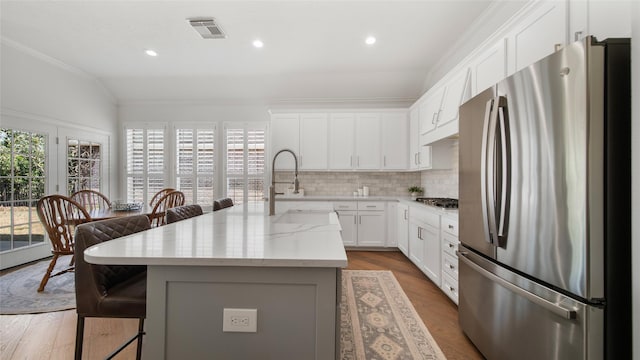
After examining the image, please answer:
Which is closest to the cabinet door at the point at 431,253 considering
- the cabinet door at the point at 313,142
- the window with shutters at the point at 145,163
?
the cabinet door at the point at 313,142

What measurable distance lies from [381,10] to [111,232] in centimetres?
306

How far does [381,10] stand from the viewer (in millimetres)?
2863

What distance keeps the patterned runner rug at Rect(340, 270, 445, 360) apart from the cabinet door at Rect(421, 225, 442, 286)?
388mm

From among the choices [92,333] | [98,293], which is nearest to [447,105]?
[98,293]

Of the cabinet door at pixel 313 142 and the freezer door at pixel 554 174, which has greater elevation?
the cabinet door at pixel 313 142

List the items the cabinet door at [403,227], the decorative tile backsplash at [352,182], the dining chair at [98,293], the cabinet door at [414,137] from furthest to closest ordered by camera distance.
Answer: the decorative tile backsplash at [352,182]
the cabinet door at [414,137]
the cabinet door at [403,227]
the dining chair at [98,293]

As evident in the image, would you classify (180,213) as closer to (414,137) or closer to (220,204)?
(220,204)

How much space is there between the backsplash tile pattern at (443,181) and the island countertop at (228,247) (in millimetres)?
2659

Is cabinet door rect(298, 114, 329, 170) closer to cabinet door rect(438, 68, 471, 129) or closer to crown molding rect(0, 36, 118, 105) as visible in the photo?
cabinet door rect(438, 68, 471, 129)

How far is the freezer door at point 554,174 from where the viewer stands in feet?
3.59

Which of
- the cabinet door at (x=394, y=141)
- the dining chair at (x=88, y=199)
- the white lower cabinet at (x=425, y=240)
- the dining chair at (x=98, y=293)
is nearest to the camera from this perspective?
the dining chair at (x=98, y=293)

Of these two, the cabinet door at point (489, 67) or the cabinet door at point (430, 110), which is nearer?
the cabinet door at point (489, 67)

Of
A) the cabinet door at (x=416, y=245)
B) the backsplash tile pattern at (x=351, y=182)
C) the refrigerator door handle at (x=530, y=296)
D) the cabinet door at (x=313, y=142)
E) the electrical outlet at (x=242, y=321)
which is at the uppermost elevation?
the cabinet door at (x=313, y=142)

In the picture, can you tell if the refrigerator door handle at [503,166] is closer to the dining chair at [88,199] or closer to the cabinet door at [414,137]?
the cabinet door at [414,137]
